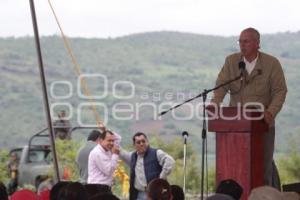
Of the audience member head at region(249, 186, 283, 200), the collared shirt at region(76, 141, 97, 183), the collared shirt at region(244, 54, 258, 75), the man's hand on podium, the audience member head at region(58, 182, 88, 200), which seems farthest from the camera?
the collared shirt at region(76, 141, 97, 183)

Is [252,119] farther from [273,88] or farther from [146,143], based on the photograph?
[146,143]

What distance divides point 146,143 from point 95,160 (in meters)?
0.72

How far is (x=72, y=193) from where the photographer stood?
6855mm

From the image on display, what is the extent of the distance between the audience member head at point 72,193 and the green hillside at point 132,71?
1358cm

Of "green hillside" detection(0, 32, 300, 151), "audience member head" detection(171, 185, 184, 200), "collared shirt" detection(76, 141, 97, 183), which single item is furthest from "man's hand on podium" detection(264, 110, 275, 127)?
"green hillside" detection(0, 32, 300, 151)

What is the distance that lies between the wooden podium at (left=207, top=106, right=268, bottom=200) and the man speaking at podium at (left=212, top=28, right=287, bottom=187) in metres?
0.31

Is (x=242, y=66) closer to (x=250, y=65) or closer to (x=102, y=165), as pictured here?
(x=250, y=65)

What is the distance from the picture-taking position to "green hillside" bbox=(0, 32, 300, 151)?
2323 centimetres

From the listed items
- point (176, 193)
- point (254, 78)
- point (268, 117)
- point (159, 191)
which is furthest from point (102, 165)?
point (159, 191)

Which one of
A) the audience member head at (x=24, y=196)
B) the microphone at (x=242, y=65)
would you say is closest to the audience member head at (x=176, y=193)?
the audience member head at (x=24, y=196)

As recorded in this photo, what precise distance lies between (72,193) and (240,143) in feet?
8.99

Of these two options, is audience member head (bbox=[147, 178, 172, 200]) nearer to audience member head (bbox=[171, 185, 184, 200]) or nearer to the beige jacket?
audience member head (bbox=[171, 185, 184, 200])

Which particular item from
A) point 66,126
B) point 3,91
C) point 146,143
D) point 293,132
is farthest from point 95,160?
point 3,91

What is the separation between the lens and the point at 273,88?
9773 mm
